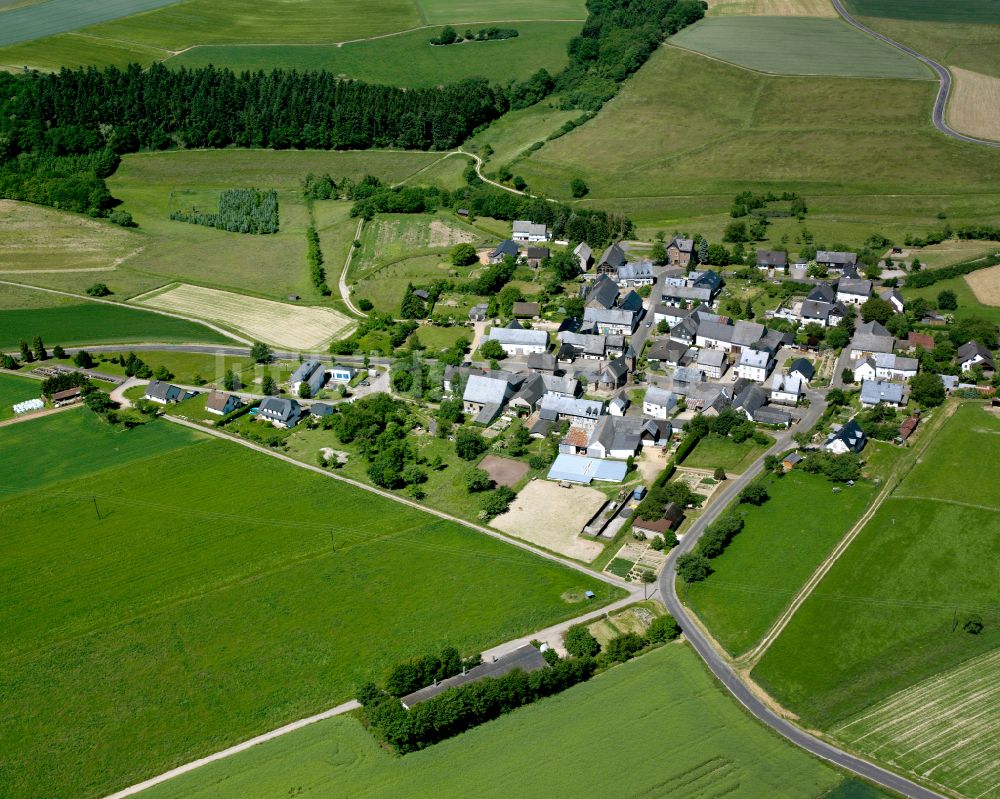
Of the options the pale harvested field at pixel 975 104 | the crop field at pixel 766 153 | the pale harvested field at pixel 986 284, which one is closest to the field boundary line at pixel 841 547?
the pale harvested field at pixel 986 284

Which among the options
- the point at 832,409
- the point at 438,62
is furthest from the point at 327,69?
the point at 832,409

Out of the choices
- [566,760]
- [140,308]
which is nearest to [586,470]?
[566,760]

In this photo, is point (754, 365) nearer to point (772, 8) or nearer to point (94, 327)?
point (94, 327)

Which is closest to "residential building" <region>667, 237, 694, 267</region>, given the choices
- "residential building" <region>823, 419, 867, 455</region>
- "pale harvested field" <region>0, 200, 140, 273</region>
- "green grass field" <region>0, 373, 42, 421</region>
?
"residential building" <region>823, 419, 867, 455</region>

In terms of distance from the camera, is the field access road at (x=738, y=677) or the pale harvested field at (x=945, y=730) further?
the field access road at (x=738, y=677)

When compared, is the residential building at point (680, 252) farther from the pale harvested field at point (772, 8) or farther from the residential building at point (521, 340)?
the pale harvested field at point (772, 8)

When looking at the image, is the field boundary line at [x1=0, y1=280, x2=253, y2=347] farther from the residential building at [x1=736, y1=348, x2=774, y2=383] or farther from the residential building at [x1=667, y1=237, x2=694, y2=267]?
the residential building at [x1=667, y1=237, x2=694, y2=267]
